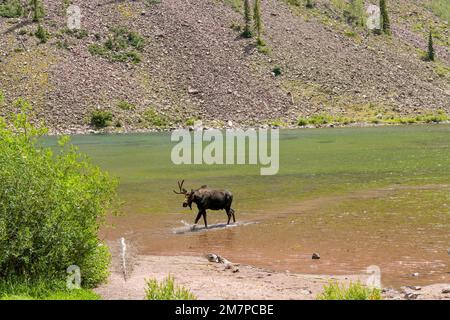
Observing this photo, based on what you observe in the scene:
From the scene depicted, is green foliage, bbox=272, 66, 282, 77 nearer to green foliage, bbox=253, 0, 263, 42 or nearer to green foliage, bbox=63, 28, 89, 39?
green foliage, bbox=253, 0, 263, 42

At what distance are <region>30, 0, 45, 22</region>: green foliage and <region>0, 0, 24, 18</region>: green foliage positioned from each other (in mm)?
2509

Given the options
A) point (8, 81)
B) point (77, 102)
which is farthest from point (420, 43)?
point (8, 81)

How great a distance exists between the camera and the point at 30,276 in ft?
52.9

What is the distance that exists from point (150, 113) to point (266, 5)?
157 feet

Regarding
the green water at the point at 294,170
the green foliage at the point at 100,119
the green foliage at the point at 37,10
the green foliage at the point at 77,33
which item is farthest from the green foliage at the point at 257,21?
the green water at the point at 294,170

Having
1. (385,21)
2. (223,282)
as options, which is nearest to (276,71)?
(385,21)

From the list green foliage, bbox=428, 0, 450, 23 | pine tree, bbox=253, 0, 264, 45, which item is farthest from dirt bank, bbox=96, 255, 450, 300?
green foliage, bbox=428, 0, 450, 23

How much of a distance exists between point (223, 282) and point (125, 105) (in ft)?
328

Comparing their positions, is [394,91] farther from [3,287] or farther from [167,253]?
[3,287]

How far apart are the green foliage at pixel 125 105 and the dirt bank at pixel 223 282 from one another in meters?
95.1

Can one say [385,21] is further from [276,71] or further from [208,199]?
[208,199]

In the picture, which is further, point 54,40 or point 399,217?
point 54,40

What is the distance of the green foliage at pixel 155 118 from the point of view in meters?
113

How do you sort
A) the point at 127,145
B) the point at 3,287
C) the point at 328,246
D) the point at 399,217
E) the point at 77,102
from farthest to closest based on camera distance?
1. the point at 77,102
2. the point at 127,145
3. the point at 399,217
4. the point at 328,246
5. the point at 3,287
